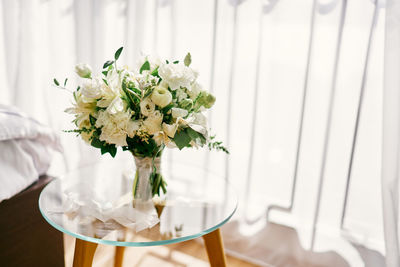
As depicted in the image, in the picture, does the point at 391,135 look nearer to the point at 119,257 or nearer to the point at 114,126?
the point at 114,126

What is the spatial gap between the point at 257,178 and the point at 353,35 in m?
0.70

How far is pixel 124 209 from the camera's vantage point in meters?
1.09

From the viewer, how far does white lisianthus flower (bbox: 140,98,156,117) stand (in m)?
0.90

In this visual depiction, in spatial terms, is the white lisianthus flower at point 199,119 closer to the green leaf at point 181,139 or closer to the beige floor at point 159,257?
the green leaf at point 181,139

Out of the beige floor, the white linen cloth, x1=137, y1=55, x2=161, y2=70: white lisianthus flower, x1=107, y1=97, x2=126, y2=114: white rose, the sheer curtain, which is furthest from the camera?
the beige floor

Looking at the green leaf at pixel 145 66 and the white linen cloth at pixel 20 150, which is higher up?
the green leaf at pixel 145 66

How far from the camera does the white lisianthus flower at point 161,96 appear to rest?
90cm

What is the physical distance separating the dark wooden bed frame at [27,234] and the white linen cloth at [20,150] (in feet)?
0.15

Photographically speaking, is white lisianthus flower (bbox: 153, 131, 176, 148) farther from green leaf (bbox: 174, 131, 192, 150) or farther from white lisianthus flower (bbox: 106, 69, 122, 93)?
white lisianthus flower (bbox: 106, 69, 122, 93)

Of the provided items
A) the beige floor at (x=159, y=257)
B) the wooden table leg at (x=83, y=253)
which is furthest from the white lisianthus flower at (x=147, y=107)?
the beige floor at (x=159, y=257)

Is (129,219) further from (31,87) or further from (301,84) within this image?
(31,87)

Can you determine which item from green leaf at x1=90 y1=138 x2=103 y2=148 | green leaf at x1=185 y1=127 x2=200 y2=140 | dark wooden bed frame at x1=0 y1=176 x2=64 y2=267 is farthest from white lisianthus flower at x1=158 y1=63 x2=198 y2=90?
dark wooden bed frame at x1=0 y1=176 x2=64 y2=267

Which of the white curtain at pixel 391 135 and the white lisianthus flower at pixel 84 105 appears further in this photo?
the white curtain at pixel 391 135

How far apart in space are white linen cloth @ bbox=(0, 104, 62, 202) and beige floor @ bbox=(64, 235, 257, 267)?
1.75 ft
